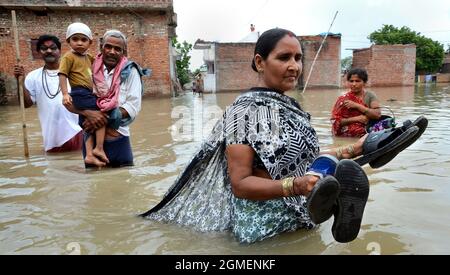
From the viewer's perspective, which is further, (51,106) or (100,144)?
(51,106)

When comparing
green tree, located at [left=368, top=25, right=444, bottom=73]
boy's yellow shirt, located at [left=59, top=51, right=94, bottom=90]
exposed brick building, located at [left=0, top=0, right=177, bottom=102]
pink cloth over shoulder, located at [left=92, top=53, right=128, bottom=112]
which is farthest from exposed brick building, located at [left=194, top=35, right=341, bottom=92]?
pink cloth over shoulder, located at [left=92, top=53, right=128, bottom=112]

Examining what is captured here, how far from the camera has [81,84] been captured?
4.14 meters

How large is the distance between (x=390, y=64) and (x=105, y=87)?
90.5ft

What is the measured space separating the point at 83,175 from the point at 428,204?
10.2ft

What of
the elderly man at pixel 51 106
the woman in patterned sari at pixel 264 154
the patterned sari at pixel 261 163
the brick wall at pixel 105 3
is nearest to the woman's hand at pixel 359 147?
the woman in patterned sari at pixel 264 154

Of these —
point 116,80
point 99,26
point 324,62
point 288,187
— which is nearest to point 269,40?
point 288,187

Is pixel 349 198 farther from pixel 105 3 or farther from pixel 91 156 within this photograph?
pixel 105 3

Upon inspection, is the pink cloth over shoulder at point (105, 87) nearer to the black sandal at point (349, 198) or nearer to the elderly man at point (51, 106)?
the elderly man at point (51, 106)

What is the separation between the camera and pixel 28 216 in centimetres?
287

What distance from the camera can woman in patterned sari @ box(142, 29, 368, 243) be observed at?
6.57 ft

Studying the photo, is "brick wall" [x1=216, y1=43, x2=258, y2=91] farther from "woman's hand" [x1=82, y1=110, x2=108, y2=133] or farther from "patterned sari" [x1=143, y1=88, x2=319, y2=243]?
"patterned sari" [x1=143, y1=88, x2=319, y2=243]
